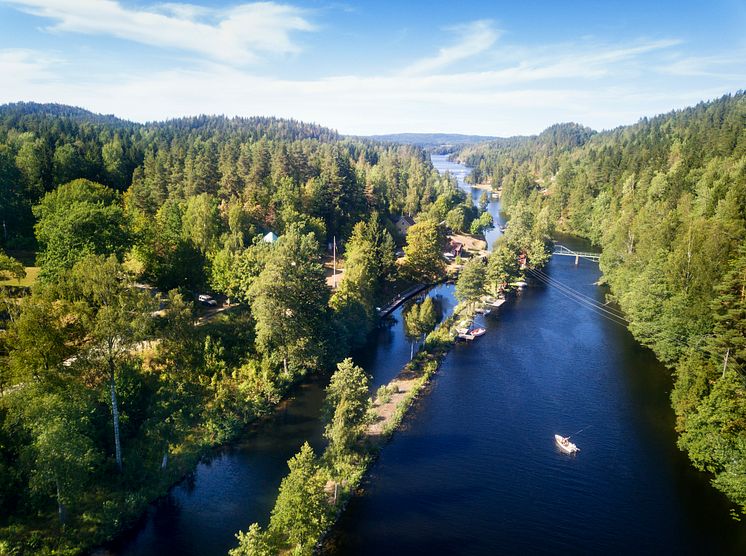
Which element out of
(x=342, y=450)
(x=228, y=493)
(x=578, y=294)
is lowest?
(x=228, y=493)

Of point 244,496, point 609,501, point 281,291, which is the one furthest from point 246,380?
point 609,501

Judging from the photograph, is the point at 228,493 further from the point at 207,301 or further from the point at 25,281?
the point at 25,281

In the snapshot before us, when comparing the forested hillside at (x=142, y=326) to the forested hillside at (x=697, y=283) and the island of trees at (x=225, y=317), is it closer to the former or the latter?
the island of trees at (x=225, y=317)

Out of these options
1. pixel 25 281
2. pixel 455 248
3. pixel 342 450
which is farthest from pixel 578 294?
pixel 25 281

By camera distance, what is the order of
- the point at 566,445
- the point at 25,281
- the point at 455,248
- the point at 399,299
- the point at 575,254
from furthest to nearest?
1. the point at 455,248
2. the point at 575,254
3. the point at 399,299
4. the point at 25,281
5. the point at 566,445

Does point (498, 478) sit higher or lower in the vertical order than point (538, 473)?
lower

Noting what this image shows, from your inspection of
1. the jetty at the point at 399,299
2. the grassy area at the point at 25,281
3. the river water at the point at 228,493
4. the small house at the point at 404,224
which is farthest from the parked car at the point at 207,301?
the small house at the point at 404,224
